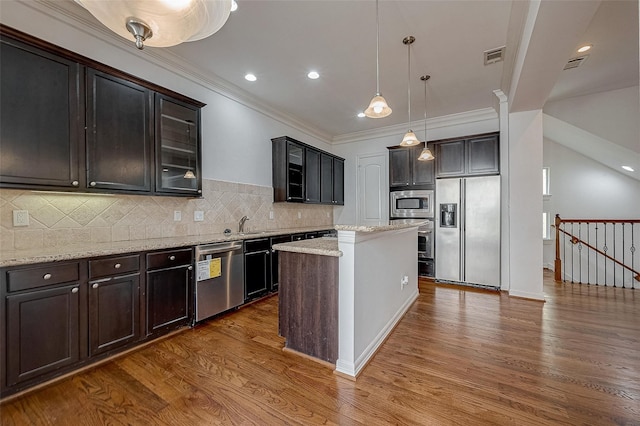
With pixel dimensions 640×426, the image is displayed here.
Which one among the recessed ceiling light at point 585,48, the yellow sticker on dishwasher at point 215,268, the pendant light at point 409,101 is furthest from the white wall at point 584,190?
the yellow sticker on dishwasher at point 215,268

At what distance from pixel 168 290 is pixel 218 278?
1.74ft

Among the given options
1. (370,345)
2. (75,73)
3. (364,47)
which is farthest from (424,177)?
(75,73)

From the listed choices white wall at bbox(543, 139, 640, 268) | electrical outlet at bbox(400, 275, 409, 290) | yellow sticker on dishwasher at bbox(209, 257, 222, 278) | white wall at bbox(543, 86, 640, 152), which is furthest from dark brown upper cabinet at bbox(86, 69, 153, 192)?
white wall at bbox(543, 139, 640, 268)

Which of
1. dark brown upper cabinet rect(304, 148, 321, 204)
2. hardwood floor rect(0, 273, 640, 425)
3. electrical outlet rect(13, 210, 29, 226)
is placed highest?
dark brown upper cabinet rect(304, 148, 321, 204)

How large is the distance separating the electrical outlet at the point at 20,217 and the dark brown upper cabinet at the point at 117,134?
470 millimetres

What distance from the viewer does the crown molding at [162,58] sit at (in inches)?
86.0

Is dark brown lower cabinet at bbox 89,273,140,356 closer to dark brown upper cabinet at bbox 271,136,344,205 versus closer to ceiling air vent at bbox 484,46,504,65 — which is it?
dark brown upper cabinet at bbox 271,136,344,205

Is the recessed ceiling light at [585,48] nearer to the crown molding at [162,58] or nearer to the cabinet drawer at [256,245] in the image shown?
the crown molding at [162,58]

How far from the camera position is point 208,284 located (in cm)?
279

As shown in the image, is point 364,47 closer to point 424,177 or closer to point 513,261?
point 424,177

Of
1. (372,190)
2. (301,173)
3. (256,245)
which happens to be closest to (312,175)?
(301,173)

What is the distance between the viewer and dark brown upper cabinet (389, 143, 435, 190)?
15.3ft

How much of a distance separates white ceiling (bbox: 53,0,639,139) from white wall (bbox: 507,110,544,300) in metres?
0.67

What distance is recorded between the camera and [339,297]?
1.99 meters
